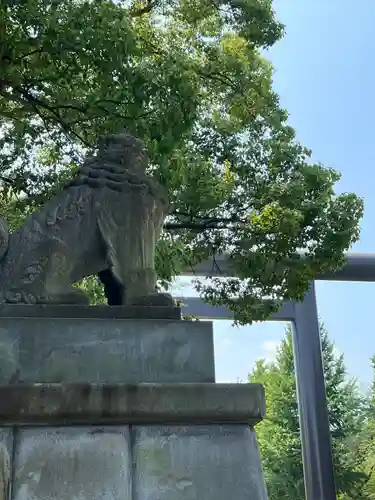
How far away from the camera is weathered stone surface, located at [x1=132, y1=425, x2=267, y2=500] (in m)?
2.79

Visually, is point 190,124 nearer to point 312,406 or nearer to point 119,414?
point 119,414

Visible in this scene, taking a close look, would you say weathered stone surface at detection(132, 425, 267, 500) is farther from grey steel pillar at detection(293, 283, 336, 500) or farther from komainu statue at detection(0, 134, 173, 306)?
grey steel pillar at detection(293, 283, 336, 500)

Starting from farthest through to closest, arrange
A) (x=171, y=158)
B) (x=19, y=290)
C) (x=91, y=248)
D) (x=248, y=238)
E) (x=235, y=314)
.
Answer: (x=235, y=314)
(x=248, y=238)
(x=171, y=158)
(x=91, y=248)
(x=19, y=290)

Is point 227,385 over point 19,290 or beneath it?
beneath

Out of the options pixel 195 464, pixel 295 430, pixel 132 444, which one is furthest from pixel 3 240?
pixel 295 430

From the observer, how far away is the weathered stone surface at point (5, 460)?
2.66 metres

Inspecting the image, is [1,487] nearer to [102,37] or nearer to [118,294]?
[118,294]

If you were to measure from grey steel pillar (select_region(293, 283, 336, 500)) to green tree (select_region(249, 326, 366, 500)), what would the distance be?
6.16m

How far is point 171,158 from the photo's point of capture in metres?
6.53

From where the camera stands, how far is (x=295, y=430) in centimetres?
1925

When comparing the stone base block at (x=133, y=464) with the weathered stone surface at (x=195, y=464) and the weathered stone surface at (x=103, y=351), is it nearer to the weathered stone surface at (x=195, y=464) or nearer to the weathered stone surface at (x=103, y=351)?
the weathered stone surface at (x=195, y=464)

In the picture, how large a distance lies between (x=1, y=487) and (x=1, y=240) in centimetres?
136

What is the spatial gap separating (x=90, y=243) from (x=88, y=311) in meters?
0.47

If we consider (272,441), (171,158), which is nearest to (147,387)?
(171,158)
